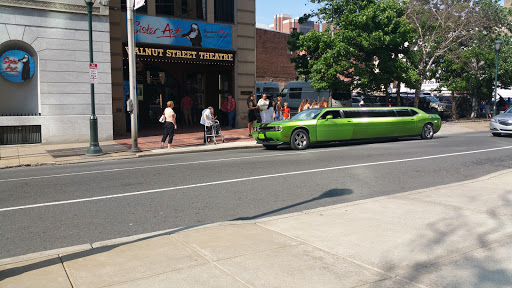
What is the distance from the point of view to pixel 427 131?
18625 millimetres

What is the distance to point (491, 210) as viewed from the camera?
6832 millimetres

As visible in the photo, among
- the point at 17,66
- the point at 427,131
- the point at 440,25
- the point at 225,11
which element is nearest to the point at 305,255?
the point at 427,131

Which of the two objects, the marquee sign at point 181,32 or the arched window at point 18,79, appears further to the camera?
the marquee sign at point 181,32

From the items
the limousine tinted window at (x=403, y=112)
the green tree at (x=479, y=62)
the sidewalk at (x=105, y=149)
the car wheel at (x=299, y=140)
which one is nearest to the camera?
the sidewalk at (x=105, y=149)

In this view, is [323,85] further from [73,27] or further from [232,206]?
[232,206]

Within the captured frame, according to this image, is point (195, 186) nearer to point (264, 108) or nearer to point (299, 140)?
point (299, 140)

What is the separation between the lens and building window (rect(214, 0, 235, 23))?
22938 mm

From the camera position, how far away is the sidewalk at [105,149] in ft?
44.8

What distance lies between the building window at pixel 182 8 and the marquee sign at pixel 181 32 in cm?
44

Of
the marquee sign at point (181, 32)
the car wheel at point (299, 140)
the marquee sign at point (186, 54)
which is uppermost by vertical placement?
the marquee sign at point (181, 32)

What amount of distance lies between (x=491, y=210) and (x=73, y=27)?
53.2 feet

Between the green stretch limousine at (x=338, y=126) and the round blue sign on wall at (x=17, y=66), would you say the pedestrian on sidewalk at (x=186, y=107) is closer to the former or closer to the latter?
the round blue sign on wall at (x=17, y=66)

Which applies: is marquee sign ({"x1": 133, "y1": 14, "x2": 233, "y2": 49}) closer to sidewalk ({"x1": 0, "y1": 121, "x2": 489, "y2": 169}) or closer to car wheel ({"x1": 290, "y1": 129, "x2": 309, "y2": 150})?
sidewalk ({"x1": 0, "y1": 121, "x2": 489, "y2": 169})

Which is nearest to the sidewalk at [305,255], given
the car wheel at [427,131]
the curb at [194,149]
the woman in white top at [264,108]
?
the curb at [194,149]
